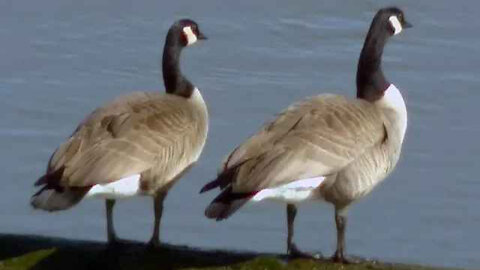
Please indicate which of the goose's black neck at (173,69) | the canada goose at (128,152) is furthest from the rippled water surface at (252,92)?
the canada goose at (128,152)

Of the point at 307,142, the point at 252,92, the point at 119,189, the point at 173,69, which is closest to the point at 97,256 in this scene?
the point at 119,189

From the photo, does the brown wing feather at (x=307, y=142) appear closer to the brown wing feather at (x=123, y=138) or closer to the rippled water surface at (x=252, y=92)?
the brown wing feather at (x=123, y=138)

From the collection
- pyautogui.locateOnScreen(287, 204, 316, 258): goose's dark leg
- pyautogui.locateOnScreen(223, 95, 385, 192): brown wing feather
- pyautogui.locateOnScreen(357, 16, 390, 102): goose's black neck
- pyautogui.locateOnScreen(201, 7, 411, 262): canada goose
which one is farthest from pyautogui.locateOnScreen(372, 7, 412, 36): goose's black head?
pyautogui.locateOnScreen(287, 204, 316, 258): goose's dark leg

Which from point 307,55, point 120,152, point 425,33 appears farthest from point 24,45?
point 120,152

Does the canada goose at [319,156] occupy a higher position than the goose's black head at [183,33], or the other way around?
the goose's black head at [183,33]

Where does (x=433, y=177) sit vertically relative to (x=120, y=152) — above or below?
below

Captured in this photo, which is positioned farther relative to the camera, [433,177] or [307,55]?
[307,55]

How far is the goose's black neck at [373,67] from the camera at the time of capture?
10391 millimetres

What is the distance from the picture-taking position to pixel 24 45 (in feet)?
55.8

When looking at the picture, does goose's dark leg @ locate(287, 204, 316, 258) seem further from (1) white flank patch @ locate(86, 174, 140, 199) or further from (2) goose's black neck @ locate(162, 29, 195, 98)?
(2) goose's black neck @ locate(162, 29, 195, 98)

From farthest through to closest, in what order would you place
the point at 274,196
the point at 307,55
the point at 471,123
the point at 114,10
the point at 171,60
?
the point at 114,10 < the point at 307,55 < the point at 471,123 < the point at 171,60 < the point at 274,196

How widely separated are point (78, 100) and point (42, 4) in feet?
12.8

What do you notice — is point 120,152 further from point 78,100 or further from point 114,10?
point 114,10

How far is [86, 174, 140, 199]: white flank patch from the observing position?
9156 millimetres
